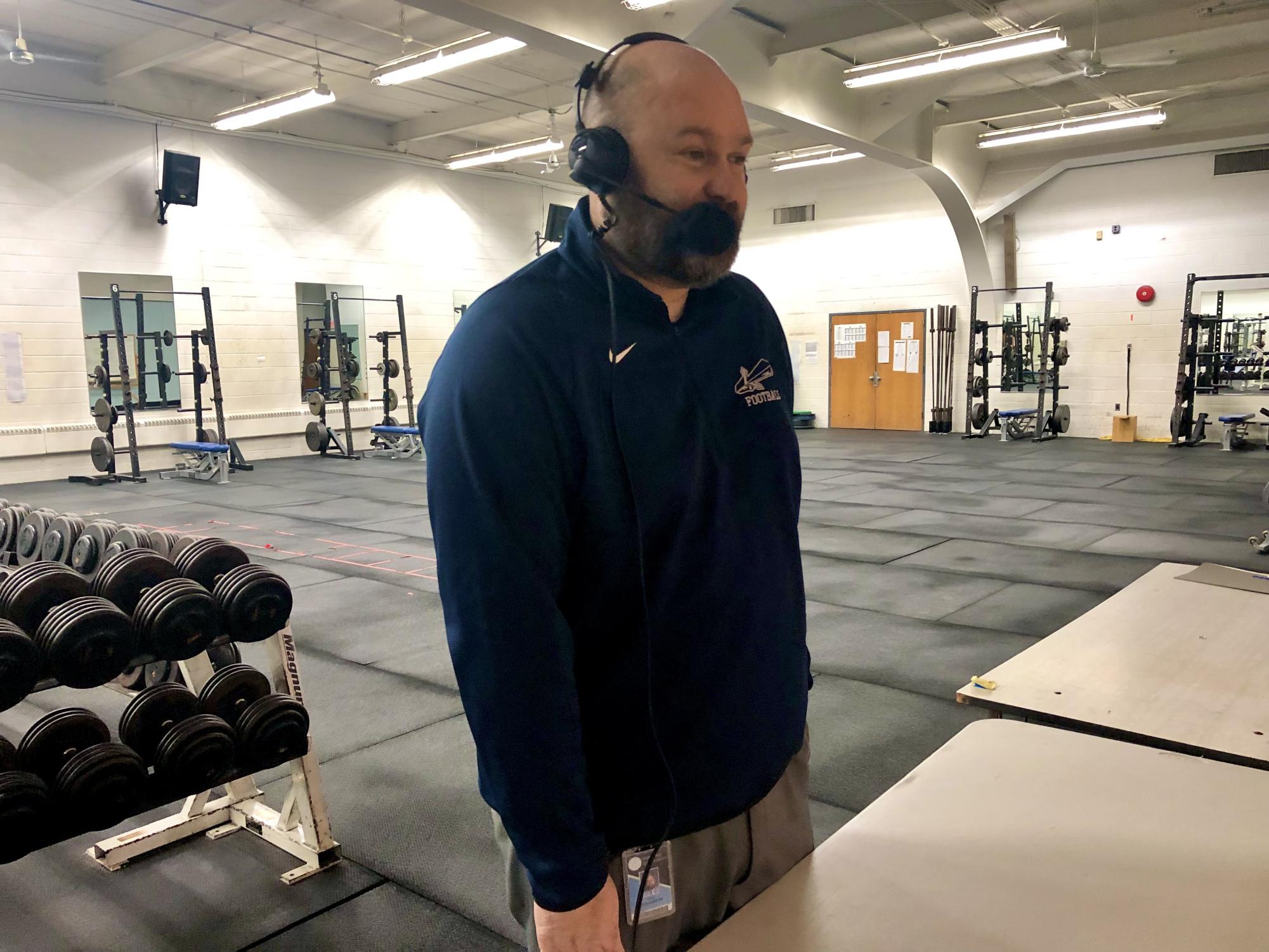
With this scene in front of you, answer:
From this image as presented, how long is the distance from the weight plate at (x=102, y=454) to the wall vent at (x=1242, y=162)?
12.7m

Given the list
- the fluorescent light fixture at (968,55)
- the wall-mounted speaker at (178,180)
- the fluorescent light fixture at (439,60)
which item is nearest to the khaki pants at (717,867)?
the fluorescent light fixture at (439,60)

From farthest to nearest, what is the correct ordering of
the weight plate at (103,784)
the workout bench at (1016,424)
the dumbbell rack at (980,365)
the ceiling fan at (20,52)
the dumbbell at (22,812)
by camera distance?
the workout bench at (1016,424) < the dumbbell rack at (980,365) < the ceiling fan at (20,52) < the weight plate at (103,784) < the dumbbell at (22,812)

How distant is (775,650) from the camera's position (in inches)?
41.3

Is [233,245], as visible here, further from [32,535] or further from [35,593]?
[35,593]

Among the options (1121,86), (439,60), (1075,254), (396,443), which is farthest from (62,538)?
(1075,254)

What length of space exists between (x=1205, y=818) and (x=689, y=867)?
0.65 metres

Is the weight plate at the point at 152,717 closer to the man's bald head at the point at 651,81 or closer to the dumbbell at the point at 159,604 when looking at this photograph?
the dumbbell at the point at 159,604

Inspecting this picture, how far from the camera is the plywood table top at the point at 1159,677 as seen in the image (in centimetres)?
148

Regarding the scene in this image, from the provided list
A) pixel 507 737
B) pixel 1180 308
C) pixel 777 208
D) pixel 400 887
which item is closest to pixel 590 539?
pixel 507 737

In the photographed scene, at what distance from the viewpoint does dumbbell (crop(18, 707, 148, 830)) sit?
6.32 ft

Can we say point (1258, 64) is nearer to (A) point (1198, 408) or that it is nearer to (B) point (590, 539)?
(A) point (1198, 408)

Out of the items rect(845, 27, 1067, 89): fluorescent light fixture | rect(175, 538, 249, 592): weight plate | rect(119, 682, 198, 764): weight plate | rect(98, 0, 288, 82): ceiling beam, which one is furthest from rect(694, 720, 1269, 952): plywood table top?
rect(98, 0, 288, 82): ceiling beam

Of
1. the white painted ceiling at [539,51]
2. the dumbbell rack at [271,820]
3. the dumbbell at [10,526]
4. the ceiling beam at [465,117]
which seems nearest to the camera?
the dumbbell rack at [271,820]

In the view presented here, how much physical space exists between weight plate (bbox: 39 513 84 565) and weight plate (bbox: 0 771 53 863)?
105 centimetres
